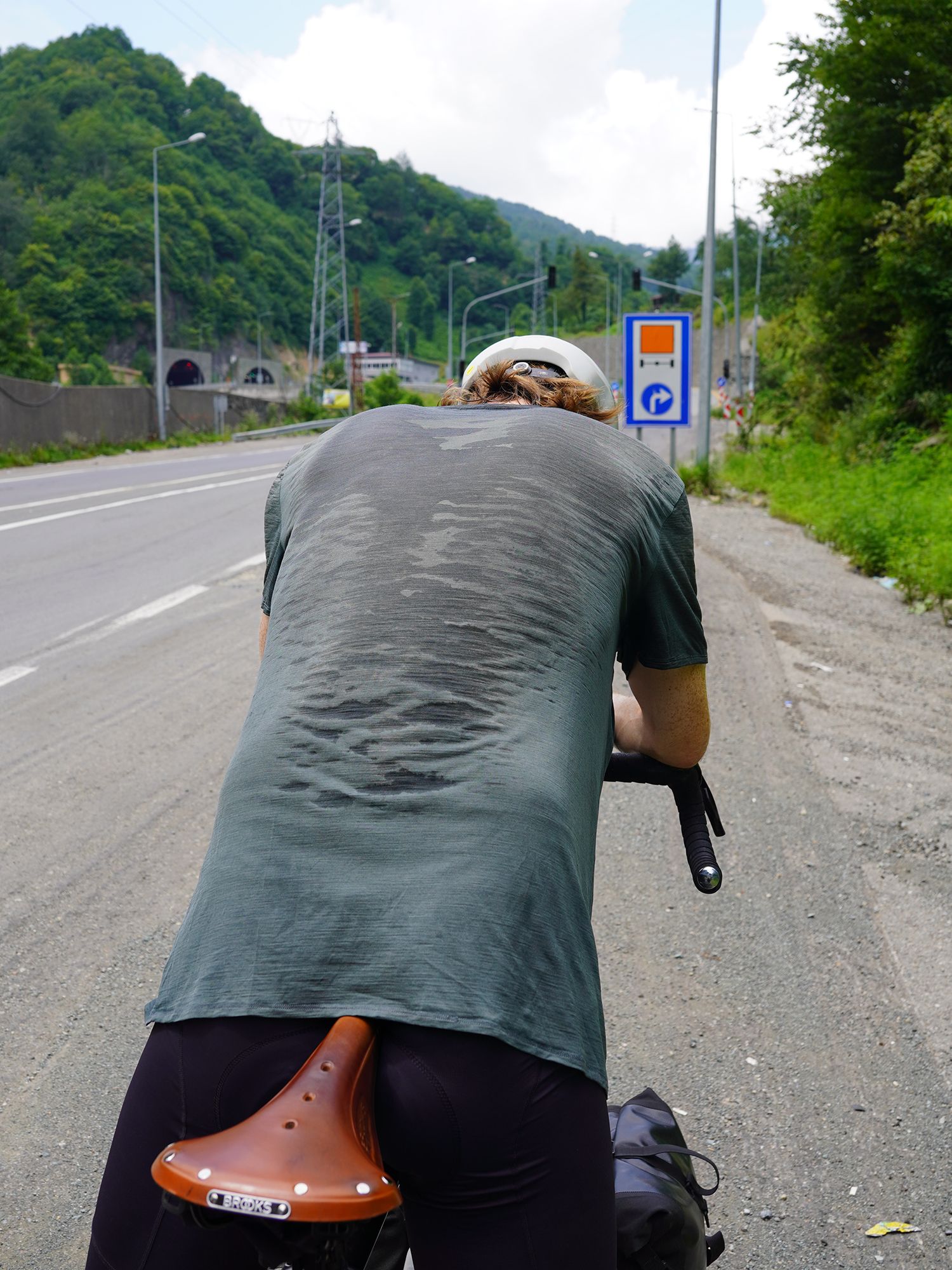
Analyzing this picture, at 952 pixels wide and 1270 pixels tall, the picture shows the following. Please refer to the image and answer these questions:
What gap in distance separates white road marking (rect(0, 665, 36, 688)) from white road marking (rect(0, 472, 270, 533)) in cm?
710

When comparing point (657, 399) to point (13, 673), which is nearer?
point (13, 673)

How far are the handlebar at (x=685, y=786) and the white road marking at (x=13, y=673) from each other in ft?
20.0

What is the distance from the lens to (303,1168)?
1.20 meters

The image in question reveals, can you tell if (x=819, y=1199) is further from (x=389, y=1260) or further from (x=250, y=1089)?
(x=250, y=1089)

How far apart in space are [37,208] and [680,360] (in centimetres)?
8895

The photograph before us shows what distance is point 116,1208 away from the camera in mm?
1410

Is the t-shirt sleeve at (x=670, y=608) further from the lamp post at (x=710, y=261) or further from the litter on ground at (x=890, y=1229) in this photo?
the lamp post at (x=710, y=261)

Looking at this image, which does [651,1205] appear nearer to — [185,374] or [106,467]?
[106,467]

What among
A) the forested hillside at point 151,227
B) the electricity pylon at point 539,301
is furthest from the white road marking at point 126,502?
the electricity pylon at point 539,301

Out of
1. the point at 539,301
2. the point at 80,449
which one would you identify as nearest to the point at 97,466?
the point at 80,449

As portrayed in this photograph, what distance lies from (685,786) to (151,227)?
9733 centimetres

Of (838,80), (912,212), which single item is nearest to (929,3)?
(838,80)

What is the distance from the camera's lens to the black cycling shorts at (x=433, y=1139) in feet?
4.29

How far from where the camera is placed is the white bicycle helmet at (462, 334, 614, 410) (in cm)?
220
